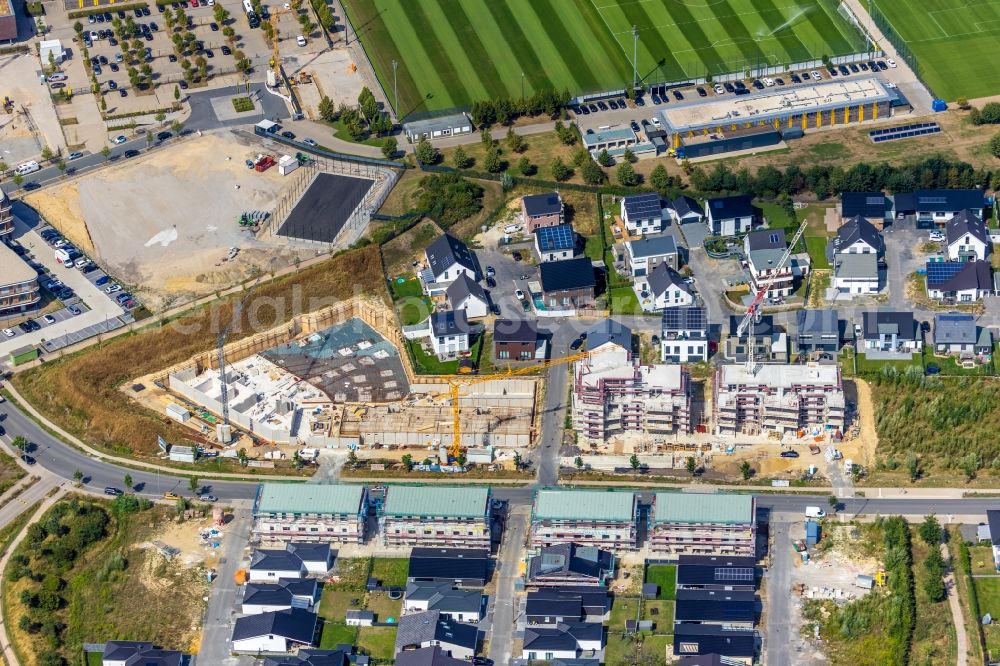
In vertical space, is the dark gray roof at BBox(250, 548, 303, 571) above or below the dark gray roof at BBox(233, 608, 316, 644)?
above

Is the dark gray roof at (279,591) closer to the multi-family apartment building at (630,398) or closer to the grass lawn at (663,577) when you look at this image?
the grass lawn at (663,577)

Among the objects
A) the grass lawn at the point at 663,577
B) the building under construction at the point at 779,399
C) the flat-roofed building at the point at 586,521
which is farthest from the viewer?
the building under construction at the point at 779,399

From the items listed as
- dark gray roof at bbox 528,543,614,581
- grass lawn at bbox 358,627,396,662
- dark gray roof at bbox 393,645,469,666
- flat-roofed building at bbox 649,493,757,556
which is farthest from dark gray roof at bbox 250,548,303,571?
flat-roofed building at bbox 649,493,757,556

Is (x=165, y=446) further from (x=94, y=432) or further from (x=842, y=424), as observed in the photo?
(x=842, y=424)

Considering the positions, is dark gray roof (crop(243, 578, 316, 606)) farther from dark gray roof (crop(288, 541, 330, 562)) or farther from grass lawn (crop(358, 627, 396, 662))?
grass lawn (crop(358, 627, 396, 662))

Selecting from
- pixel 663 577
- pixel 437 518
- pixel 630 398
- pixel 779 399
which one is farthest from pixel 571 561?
pixel 779 399

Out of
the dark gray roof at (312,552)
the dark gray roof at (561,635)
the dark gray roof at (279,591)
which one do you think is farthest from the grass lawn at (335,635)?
the dark gray roof at (561,635)
